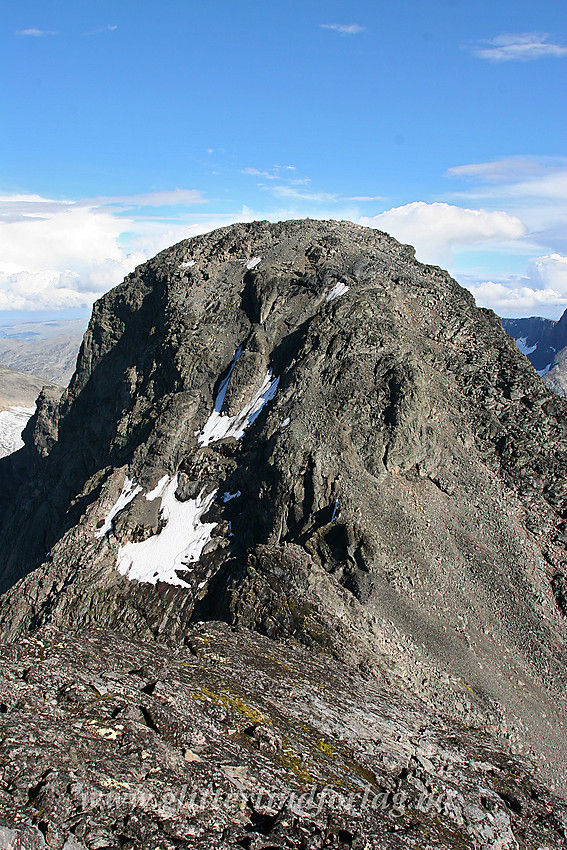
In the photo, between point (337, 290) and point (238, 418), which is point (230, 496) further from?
point (337, 290)

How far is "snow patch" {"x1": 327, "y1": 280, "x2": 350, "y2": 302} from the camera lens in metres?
67.8

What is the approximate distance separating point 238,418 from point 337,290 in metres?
19.2

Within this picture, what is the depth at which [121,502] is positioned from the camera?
64.2 metres

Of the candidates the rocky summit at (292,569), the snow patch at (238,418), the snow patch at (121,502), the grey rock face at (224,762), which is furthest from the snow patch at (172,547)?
the grey rock face at (224,762)

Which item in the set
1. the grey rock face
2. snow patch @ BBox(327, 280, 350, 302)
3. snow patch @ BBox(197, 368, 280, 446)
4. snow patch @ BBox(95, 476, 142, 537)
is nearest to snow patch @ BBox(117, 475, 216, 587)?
snow patch @ BBox(95, 476, 142, 537)

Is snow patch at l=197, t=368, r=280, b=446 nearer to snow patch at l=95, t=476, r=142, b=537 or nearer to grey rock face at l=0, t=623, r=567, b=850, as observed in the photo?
snow patch at l=95, t=476, r=142, b=537

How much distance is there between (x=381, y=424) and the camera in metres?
55.7

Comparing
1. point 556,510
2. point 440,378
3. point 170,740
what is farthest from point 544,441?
point 170,740

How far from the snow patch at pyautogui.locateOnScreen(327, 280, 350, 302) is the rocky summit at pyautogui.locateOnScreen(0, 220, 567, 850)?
3.80 feet

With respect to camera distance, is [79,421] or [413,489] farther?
[79,421]

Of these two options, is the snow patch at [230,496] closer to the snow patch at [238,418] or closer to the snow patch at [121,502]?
the snow patch at [238,418]

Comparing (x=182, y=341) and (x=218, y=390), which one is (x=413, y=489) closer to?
(x=218, y=390)

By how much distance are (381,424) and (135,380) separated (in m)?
39.1

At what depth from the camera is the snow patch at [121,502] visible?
6169 cm
